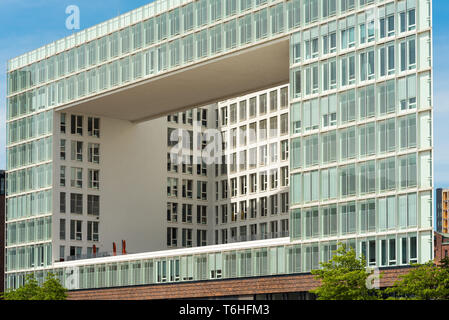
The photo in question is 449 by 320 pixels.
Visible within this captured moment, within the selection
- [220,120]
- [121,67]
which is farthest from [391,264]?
[220,120]

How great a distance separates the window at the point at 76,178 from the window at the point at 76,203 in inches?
37.8

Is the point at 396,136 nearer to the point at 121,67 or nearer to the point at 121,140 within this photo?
the point at 121,67

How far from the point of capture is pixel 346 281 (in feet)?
190

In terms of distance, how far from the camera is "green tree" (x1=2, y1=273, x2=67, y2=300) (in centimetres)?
8056

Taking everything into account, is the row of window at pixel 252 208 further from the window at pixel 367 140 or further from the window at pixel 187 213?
the window at pixel 367 140

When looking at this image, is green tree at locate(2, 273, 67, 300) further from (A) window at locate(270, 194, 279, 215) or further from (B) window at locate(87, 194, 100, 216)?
(A) window at locate(270, 194, 279, 215)

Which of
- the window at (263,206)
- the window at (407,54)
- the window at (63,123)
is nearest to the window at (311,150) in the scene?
the window at (407,54)

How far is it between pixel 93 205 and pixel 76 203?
2286mm

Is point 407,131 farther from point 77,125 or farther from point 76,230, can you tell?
point 76,230

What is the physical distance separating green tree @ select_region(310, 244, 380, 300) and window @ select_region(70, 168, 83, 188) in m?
37.2

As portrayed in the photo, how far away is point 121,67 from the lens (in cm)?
8231

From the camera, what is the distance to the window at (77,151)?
90.2 meters

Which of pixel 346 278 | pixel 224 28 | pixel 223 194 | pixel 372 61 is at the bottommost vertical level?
pixel 346 278

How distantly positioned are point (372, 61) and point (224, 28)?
14897 mm
